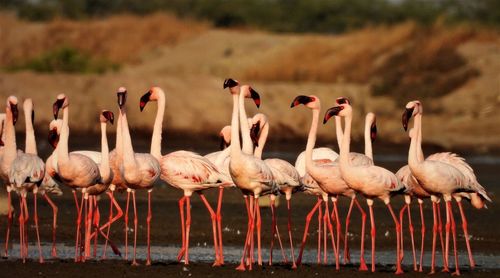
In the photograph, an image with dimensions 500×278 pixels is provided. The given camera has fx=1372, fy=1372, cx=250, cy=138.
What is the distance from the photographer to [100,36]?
47.4m

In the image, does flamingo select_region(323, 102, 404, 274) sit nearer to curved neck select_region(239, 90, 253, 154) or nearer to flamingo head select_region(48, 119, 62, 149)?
curved neck select_region(239, 90, 253, 154)

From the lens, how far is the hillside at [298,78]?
1431 inches

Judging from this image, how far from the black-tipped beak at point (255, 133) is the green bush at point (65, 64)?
76.3 ft

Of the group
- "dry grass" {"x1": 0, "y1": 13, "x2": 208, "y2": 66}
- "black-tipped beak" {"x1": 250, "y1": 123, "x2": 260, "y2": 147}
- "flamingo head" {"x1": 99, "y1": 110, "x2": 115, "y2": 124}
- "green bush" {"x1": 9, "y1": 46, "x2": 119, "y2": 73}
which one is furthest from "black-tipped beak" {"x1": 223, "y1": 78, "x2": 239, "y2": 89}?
"dry grass" {"x1": 0, "y1": 13, "x2": 208, "y2": 66}

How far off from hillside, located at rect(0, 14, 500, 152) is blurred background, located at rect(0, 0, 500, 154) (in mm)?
39

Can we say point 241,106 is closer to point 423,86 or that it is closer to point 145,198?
point 145,198

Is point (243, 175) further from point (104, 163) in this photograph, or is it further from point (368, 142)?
point (368, 142)

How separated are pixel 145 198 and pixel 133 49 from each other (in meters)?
22.5

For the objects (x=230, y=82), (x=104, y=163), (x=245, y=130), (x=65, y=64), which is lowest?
(x=104, y=163)

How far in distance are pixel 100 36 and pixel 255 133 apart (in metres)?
30.5

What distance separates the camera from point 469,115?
119ft

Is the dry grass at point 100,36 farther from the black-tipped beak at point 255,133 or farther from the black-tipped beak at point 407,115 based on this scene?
the black-tipped beak at point 407,115

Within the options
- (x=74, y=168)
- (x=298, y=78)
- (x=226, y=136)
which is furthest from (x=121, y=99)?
(x=298, y=78)

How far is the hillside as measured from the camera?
119ft
